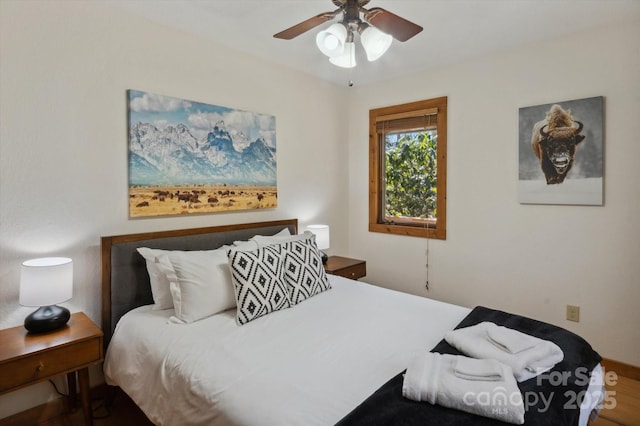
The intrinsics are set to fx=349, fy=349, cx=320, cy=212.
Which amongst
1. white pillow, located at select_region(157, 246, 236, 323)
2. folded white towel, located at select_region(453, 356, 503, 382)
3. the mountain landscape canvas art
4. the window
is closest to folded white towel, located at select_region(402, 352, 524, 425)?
folded white towel, located at select_region(453, 356, 503, 382)

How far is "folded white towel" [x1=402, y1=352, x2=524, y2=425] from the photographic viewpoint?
111 cm

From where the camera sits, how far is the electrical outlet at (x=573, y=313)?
2.64 m

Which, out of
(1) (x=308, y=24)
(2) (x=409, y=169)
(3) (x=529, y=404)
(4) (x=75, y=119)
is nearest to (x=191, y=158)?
(4) (x=75, y=119)

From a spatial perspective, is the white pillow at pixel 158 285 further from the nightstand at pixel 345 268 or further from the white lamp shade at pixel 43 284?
the nightstand at pixel 345 268

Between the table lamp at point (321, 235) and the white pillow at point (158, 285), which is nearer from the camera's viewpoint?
the white pillow at point (158, 285)

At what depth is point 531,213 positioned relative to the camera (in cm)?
280

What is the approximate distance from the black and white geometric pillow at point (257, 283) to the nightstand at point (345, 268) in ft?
3.55

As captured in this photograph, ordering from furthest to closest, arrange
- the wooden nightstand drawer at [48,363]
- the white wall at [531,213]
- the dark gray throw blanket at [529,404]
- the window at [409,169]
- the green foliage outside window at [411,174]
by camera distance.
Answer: the green foliage outside window at [411,174], the window at [409,169], the white wall at [531,213], the wooden nightstand drawer at [48,363], the dark gray throw blanket at [529,404]

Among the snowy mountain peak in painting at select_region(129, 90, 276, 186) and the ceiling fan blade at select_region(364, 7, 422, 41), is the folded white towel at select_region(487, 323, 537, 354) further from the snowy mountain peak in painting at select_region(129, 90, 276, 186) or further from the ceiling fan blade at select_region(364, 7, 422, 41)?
the snowy mountain peak in painting at select_region(129, 90, 276, 186)

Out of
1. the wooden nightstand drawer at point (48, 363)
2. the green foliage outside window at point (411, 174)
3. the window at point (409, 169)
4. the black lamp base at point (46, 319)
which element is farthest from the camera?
the green foliage outside window at point (411, 174)

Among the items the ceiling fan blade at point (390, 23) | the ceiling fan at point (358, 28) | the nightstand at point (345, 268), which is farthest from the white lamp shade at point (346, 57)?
the nightstand at point (345, 268)

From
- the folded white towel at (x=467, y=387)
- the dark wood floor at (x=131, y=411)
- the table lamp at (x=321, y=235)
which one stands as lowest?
the dark wood floor at (x=131, y=411)

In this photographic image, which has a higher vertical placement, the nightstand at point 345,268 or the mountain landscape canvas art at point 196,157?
the mountain landscape canvas art at point 196,157

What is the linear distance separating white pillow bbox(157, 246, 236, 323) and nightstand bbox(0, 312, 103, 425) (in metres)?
0.43
